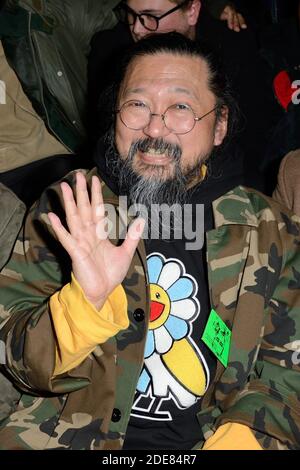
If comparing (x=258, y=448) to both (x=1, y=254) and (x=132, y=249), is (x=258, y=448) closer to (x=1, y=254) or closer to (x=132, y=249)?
(x=132, y=249)

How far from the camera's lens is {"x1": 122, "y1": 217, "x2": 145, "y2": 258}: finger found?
1.35 m

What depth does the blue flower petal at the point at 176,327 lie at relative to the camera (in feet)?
5.08

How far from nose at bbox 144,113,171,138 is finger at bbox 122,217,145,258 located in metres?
0.31

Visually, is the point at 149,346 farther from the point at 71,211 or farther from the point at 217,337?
the point at 71,211

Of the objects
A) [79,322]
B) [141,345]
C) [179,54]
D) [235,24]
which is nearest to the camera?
[79,322]

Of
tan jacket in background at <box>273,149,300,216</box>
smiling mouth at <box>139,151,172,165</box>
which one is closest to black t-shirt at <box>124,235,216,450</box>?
smiling mouth at <box>139,151,172,165</box>

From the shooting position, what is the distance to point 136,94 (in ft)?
5.43

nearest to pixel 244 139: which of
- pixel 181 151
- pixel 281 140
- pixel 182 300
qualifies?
pixel 281 140

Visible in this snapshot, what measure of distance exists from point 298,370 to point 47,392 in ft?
1.70

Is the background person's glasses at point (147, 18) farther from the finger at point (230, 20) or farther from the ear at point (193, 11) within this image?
the finger at point (230, 20)

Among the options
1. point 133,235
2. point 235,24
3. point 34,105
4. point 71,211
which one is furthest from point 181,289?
point 235,24

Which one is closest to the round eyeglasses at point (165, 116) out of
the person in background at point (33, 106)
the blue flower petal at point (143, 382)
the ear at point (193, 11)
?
the blue flower petal at point (143, 382)

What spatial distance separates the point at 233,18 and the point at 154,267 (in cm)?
144

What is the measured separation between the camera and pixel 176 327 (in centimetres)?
155
